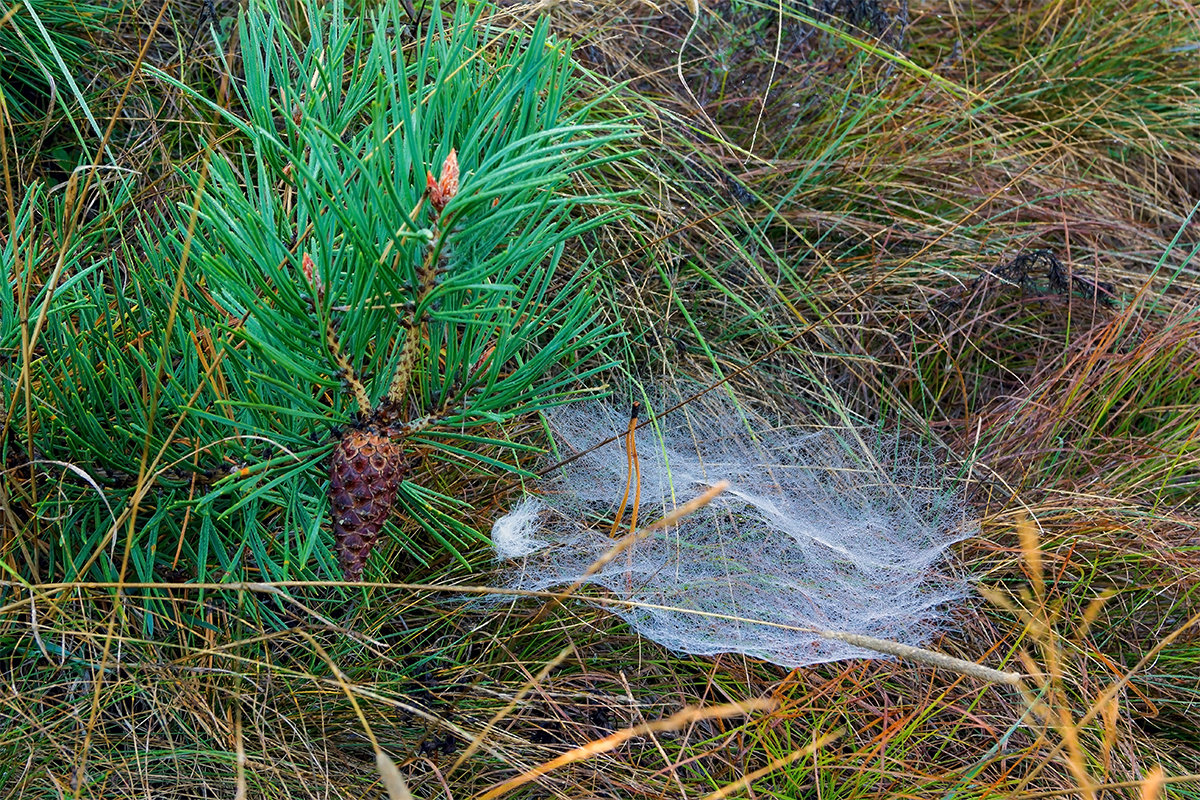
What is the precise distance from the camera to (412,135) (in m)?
0.87

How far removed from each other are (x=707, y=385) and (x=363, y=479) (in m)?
0.92

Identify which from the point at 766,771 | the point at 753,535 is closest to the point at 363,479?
the point at 766,771

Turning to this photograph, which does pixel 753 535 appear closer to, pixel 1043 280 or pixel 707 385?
pixel 707 385

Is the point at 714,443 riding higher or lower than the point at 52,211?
lower

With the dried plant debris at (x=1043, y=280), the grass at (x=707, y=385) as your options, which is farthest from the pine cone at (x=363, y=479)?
the dried plant debris at (x=1043, y=280)

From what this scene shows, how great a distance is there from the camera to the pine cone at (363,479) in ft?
3.42

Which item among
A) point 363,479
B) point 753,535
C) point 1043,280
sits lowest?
point 753,535

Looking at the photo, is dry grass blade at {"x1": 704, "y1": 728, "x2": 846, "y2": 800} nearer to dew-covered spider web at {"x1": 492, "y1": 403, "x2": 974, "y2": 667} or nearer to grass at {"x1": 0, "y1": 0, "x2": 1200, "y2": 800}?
grass at {"x1": 0, "y1": 0, "x2": 1200, "y2": 800}

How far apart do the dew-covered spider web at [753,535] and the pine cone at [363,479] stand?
0.38 m

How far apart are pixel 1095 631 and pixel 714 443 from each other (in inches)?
27.8

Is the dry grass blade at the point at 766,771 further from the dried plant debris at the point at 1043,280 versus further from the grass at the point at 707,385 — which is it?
the dried plant debris at the point at 1043,280

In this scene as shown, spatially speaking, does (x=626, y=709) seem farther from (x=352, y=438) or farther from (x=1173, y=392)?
(x=1173, y=392)

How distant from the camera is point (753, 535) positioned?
1.63 metres

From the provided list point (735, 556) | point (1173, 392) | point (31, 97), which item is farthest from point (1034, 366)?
point (31, 97)
